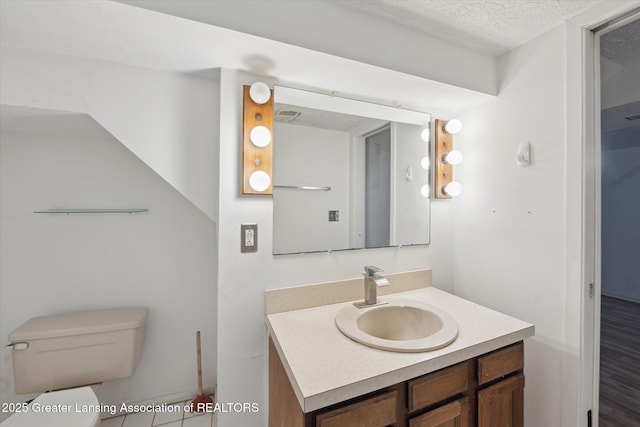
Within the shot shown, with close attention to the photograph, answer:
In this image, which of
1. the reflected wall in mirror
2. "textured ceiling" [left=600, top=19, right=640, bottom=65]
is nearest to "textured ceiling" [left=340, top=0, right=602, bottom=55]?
"textured ceiling" [left=600, top=19, right=640, bottom=65]

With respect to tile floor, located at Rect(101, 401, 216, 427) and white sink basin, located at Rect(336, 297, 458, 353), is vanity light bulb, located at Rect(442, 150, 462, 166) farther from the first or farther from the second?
tile floor, located at Rect(101, 401, 216, 427)

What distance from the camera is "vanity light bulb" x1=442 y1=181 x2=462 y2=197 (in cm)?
169

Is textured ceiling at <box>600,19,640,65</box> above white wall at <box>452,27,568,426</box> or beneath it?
above

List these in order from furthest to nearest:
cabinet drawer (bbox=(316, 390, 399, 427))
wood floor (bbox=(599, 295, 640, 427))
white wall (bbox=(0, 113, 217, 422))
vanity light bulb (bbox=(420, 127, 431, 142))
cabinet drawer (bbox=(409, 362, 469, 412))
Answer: vanity light bulb (bbox=(420, 127, 431, 142)) → white wall (bbox=(0, 113, 217, 422)) → wood floor (bbox=(599, 295, 640, 427)) → cabinet drawer (bbox=(409, 362, 469, 412)) → cabinet drawer (bbox=(316, 390, 399, 427))

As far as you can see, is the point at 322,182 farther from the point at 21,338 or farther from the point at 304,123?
the point at 21,338

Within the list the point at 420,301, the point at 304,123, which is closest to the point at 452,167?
the point at 420,301

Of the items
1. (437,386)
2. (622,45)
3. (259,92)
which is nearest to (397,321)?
(437,386)

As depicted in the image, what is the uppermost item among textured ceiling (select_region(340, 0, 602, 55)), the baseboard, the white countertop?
textured ceiling (select_region(340, 0, 602, 55))

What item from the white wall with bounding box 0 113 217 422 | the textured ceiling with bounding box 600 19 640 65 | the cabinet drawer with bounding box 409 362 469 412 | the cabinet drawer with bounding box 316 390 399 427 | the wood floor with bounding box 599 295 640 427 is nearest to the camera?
the cabinet drawer with bounding box 316 390 399 427

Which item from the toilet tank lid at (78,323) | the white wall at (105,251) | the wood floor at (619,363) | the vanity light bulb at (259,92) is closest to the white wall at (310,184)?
the vanity light bulb at (259,92)

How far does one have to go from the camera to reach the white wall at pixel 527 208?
1250mm

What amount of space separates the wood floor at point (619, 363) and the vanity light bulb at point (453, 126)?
3.68ft

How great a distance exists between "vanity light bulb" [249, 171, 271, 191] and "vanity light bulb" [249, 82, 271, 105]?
12.8 inches

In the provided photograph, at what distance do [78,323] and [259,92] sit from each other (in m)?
1.54
